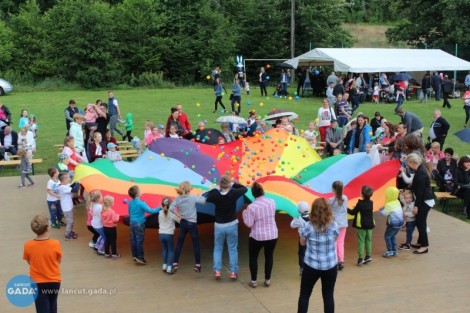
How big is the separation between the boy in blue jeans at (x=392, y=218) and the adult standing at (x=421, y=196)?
0.30 m

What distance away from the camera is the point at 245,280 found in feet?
24.1

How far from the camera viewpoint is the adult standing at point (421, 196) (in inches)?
320

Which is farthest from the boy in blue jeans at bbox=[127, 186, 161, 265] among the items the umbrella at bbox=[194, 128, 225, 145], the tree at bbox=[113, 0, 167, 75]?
the tree at bbox=[113, 0, 167, 75]

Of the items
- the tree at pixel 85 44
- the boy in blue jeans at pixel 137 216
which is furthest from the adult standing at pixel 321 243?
the tree at pixel 85 44

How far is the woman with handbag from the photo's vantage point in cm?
994

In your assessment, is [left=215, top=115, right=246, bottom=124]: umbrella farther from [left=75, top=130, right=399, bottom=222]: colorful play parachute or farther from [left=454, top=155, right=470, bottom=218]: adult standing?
[left=454, top=155, right=470, bottom=218]: adult standing

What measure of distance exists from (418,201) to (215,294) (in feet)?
10.8

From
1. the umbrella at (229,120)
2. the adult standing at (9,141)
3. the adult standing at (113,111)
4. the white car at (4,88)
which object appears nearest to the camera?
the umbrella at (229,120)

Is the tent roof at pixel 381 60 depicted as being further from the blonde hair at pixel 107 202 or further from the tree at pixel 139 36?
the blonde hair at pixel 107 202

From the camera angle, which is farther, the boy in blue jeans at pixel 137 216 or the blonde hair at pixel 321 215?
the boy in blue jeans at pixel 137 216

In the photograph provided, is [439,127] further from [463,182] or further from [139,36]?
[139,36]

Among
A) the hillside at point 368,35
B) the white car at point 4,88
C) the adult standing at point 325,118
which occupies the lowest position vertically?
the adult standing at point 325,118

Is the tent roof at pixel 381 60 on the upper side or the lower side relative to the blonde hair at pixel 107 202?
upper

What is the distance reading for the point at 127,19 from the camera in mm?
36906
